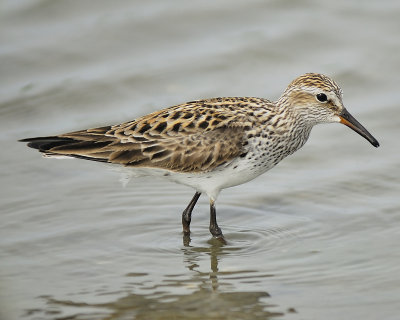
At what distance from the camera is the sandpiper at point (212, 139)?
11.2 m

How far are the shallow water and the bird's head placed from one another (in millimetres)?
1476

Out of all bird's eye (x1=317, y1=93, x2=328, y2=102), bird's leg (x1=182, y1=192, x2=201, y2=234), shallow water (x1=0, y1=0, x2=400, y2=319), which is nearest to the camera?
shallow water (x1=0, y1=0, x2=400, y2=319)

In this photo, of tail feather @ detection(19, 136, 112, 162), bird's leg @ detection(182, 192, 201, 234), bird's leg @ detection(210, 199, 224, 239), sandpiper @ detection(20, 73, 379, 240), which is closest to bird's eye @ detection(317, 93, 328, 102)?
sandpiper @ detection(20, 73, 379, 240)

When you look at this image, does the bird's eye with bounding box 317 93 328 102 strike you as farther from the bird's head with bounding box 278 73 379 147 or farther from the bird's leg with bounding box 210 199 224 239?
the bird's leg with bounding box 210 199 224 239

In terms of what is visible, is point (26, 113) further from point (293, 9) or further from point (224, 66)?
point (293, 9)

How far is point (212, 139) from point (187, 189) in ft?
7.91

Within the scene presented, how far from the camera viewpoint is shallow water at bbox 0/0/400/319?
981cm

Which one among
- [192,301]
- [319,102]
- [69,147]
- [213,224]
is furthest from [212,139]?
[192,301]

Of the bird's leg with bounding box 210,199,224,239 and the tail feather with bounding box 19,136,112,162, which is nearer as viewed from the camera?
the tail feather with bounding box 19,136,112,162

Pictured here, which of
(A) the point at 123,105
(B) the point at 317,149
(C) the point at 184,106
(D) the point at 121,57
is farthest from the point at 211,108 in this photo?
(D) the point at 121,57

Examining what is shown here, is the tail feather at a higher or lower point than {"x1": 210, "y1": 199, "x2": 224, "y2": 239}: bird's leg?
higher

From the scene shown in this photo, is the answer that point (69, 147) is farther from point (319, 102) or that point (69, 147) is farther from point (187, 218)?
point (319, 102)

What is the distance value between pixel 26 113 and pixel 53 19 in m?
4.05

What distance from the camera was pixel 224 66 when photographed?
1720 cm
